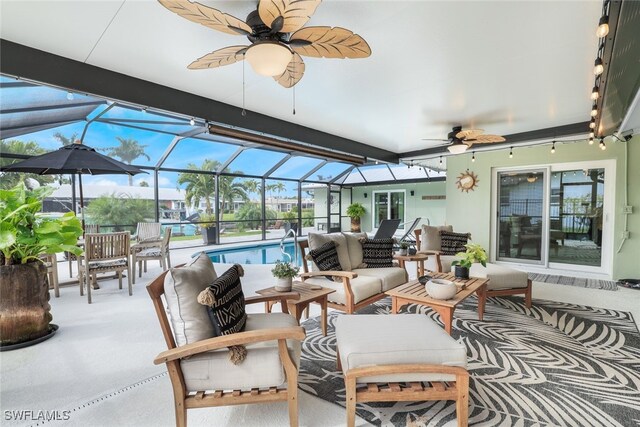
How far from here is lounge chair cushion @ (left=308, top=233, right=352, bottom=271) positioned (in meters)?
3.54

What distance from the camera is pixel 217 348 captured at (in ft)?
5.08

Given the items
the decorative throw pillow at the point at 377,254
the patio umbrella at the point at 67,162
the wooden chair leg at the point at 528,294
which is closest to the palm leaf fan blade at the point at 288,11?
the decorative throw pillow at the point at 377,254

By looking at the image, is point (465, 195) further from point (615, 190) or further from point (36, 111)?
point (36, 111)

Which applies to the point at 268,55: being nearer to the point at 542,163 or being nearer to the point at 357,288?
the point at 357,288

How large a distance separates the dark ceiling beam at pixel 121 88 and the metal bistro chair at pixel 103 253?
1880 mm

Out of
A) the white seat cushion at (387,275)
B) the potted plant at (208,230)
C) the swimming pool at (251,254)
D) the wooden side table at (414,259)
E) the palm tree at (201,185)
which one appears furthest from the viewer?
the potted plant at (208,230)

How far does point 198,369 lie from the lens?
158cm

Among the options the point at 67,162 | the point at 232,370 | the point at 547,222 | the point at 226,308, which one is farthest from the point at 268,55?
the point at 547,222

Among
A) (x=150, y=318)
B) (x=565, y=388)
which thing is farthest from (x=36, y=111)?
(x=565, y=388)

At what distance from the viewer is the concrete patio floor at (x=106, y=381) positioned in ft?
5.83

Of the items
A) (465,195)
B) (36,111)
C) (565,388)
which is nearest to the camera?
(565,388)

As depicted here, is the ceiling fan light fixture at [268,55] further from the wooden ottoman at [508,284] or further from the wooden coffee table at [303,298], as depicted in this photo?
the wooden ottoman at [508,284]

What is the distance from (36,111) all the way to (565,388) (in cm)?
724

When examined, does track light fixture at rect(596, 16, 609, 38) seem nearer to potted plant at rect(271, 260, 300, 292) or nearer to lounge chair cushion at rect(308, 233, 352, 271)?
potted plant at rect(271, 260, 300, 292)
